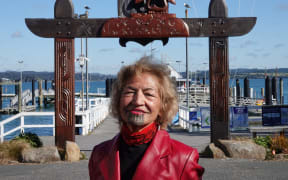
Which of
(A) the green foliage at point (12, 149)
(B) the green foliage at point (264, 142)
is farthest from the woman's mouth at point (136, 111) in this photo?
(B) the green foliage at point (264, 142)

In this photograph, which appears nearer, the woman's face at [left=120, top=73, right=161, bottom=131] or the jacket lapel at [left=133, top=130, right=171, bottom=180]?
the jacket lapel at [left=133, top=130, right=171, bottom=180]

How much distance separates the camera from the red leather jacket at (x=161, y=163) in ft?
7.09

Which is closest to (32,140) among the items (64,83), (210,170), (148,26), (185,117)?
(64,83)

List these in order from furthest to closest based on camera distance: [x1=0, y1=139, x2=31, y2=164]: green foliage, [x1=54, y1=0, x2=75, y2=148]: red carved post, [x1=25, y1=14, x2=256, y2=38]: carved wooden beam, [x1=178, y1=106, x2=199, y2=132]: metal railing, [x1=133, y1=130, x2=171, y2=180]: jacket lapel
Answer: [x1=178, y1=106, x2=199, y2=132]: metal railing
[x1=54, y1=0, x2=75, y2=148]: red carved post
[x1=0, y1=139, x2=31, y2=164]: green foliage
[x1=25, y1=14, x2=256, y2=38]: carved wooden beam
[x1=133, y1=130, x2=171, y2=180]: jacket lapel

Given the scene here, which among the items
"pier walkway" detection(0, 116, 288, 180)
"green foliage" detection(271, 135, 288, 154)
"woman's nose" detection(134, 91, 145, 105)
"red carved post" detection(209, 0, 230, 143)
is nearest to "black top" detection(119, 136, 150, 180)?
"woman's nose" detection(134, 91, 145, 105)

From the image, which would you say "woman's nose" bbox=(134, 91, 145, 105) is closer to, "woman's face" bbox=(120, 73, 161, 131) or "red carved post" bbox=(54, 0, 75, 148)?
"woman's face" bbox=(120, 73, 161, 131)

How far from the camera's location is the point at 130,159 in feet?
7.59

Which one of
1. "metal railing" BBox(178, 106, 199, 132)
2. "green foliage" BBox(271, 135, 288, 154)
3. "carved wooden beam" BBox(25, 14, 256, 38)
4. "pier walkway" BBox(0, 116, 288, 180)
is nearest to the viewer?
"pier walkway" BBox(0, 116, 288, 180)

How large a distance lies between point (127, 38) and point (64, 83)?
1.93m

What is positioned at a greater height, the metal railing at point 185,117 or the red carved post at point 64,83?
the red carved post at point 64,83

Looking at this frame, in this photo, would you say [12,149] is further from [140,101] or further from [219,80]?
[140,101]

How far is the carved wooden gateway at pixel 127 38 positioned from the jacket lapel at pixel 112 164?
7.12 meters

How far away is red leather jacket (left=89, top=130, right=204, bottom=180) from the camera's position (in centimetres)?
216

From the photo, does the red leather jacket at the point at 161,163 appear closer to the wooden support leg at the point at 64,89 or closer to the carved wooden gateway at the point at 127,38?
the carved wooden gateway at the point at 127,38
